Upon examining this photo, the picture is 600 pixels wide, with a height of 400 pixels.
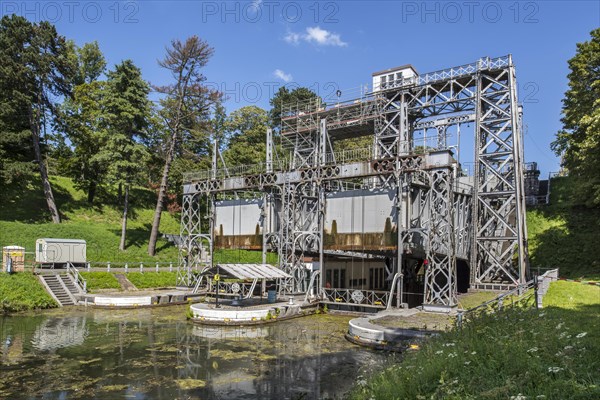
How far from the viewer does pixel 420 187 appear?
29500 mm

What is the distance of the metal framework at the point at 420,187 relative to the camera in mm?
28203

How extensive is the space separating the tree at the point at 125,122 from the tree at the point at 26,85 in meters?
5.93

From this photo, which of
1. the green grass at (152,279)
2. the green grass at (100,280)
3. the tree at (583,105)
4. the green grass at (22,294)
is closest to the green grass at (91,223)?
the green grass at (152,279)

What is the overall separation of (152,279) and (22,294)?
1155 centimetres

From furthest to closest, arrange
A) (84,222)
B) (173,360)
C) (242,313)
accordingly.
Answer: (84,222) < (242,313) < (173,360)

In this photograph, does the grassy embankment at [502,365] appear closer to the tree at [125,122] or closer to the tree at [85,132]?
the tree at [125,122]

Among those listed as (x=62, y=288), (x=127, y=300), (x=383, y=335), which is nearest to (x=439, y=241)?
(x=383, y=335)

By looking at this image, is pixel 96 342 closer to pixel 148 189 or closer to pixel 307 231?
pixel 307 231

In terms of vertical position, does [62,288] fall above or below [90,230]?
below

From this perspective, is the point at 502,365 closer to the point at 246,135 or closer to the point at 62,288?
the point at 62,288

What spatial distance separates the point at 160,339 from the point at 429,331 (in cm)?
1189

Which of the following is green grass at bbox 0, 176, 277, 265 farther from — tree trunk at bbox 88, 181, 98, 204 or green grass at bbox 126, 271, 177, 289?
green grass at bbox 126, 271, 177, 289

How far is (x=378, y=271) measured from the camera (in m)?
41.7

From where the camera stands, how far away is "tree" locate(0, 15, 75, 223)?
4278cm
